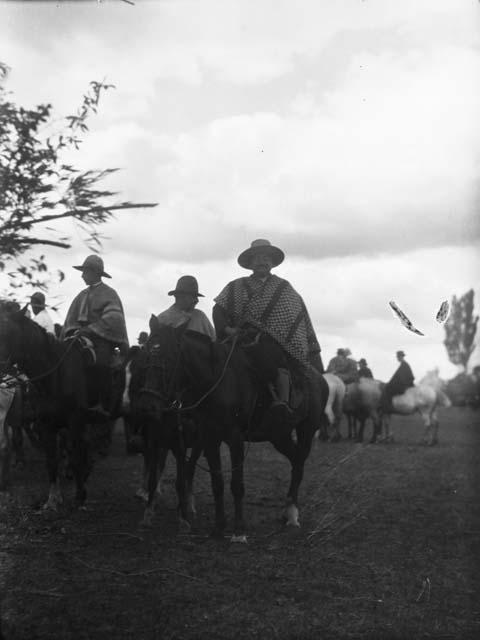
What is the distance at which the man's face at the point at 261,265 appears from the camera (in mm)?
8336

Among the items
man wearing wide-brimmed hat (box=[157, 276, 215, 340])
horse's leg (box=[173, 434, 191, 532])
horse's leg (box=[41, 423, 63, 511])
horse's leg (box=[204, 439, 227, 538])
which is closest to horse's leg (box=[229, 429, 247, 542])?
horse's leg (box=[204, 439, 227, 538])

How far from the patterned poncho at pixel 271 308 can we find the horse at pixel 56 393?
191cm

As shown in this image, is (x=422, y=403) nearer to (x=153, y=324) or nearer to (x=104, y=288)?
(x=104, y=288)

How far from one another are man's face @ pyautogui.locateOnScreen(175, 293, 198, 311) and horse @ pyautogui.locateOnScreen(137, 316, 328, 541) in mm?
1534

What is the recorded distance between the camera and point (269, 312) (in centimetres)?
818

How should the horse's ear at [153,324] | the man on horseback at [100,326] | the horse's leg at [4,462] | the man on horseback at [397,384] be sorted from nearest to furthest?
the horse's ear at [153,324] → the man on horseback at [100,326] → the horse's leg at [4,462] → the man on horseback at [397,384]

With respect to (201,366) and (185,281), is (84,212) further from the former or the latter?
(185,281)

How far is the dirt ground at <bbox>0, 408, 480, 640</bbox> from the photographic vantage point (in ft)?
16.3

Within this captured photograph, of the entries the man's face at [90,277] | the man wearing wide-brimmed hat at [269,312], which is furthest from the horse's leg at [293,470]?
the man's face at [90,277]

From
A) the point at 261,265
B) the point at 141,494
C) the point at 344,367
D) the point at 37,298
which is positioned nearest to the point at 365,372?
the point at 344,367

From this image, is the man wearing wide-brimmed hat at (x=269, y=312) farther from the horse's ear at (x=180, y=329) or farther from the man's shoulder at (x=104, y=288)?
the man's shoulder at (x=104, y=288)

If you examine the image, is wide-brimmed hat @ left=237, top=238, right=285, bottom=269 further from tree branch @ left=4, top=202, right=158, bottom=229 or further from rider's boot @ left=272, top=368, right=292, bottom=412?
tree branch @ left=4, top=202, right=158, bottom=229

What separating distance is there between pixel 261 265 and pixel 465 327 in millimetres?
29026


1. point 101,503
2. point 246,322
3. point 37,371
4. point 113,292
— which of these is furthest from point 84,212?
point 101,503
